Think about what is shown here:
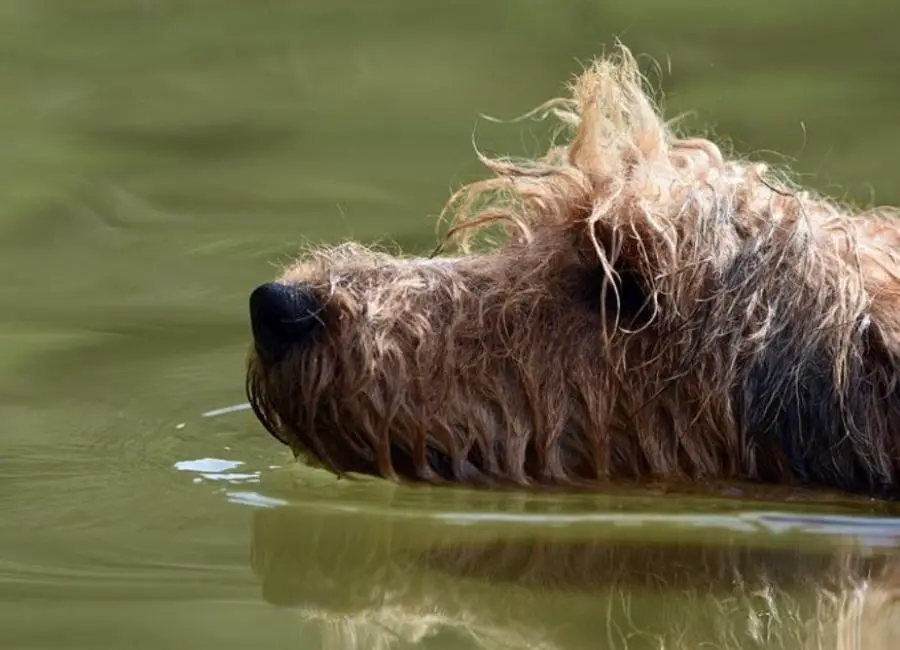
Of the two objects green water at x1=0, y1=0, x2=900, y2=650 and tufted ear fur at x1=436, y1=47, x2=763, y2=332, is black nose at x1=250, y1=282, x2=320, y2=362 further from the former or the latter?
tufted ear fur at x1=436, y1=47, x2=763, y2=332

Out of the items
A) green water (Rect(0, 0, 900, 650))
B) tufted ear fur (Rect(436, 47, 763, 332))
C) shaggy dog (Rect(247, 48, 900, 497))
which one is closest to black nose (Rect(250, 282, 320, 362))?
shaggy dog (Rect(247, 48, 900, 497))

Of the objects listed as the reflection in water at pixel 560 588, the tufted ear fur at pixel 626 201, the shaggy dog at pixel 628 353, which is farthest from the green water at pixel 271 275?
the tufted ear fur at pixel 626 201

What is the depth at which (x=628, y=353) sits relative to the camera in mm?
5605

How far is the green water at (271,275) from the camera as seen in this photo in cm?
467

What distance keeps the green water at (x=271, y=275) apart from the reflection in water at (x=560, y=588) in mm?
12

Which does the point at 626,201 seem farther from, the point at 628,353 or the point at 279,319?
the point at 279,319

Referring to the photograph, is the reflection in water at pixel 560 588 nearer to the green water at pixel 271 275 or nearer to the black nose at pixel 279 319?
the green water at pixel 271 275

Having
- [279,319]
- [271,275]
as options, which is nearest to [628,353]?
[279,319]

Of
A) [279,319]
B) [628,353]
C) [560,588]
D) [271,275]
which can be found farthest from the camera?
[271,275]

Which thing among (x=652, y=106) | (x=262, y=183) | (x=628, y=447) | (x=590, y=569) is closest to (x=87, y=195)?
(x=262, y=183)

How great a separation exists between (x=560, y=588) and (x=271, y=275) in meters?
3.47

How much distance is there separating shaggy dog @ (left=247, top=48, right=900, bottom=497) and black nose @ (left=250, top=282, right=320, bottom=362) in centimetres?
2

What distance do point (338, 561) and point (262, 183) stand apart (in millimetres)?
4447

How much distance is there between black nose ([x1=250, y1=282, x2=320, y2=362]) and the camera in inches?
211
